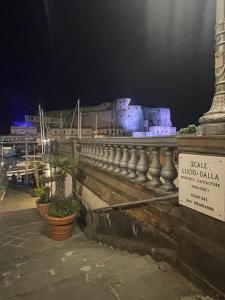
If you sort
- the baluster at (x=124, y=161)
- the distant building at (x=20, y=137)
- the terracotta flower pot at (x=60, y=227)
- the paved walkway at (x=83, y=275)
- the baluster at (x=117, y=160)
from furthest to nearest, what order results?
the distant building at (x=20, y=137) < the terracotta flower pot at (x=60, y=227) < the baluster at (x=117, y=160) < the baluster at (x=124, y=161) < the paved walkway at (x=83, y=275)

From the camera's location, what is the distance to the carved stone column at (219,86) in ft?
6.18

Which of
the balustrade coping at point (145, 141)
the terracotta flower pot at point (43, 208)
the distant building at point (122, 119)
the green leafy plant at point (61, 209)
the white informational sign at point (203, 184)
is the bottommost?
the terracotta flower pot at point (43, 208)

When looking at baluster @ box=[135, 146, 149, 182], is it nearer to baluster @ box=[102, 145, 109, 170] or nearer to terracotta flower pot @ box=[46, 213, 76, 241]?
baluster @ box=[102, 145, 109, 170]

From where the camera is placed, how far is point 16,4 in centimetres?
1314

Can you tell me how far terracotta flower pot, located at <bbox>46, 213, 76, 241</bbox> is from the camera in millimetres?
4328

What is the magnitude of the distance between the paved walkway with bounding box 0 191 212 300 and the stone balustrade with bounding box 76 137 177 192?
831 millimetres

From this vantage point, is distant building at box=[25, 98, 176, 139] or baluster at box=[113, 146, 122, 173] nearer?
baluster at box=[113, 146, 122, 173]

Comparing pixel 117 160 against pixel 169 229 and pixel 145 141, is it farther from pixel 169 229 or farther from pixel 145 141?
pixel 169 229

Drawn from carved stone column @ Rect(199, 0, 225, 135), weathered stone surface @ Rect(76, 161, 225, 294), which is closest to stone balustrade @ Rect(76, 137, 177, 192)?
weathered stone surface @ Rect(76, 161, 225, 294)

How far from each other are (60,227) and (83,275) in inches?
76.3

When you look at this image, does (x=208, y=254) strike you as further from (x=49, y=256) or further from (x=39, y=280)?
(x=49, y=256)

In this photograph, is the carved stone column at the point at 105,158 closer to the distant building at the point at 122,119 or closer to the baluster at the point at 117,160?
the baluster at the point at 117,160

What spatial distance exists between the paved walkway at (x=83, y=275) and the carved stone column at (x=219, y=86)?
1294 millimetres

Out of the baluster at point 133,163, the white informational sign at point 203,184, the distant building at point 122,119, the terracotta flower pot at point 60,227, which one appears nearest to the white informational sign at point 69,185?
the terracotta flower pot at point 60,227
